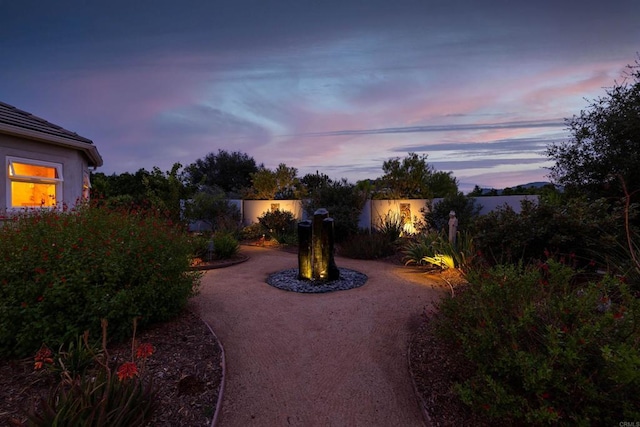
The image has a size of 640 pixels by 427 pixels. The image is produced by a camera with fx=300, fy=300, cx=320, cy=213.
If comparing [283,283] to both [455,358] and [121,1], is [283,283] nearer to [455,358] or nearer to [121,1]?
[455,358]

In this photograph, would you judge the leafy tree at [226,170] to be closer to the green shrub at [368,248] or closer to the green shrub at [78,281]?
the green shrub at [368,248]

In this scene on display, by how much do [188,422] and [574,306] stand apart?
310 centimetres

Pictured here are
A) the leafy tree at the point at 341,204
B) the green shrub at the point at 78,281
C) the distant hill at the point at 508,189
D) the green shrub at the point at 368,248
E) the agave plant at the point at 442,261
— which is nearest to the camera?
the green shrub at the point at 78,281

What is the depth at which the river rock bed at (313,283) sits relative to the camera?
631 cm

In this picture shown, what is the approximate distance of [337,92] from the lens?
1027 centimetres

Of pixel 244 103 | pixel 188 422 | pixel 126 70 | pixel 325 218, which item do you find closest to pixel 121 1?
pixel 126 70

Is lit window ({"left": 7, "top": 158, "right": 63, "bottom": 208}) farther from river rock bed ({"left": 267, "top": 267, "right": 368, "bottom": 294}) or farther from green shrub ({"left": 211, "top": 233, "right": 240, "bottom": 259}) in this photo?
river rock bed ({"left": 267, "top": 267, "right": 368, "bottom": 294})

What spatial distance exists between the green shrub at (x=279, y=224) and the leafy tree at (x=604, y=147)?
9.63m

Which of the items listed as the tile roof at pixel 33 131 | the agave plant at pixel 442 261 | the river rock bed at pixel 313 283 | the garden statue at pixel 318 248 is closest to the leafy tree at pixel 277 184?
the tile roof at pixel 33 131

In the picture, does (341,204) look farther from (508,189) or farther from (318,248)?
→ (508,189)

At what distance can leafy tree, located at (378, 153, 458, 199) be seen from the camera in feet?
47.4

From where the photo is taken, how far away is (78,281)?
3.38 metres

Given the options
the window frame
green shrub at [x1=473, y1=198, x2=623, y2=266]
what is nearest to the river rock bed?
green shrub at [x1=473, y1=198, x2=623, y2=266]

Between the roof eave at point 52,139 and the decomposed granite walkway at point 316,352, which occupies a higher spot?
the roof eave at point 52,139
